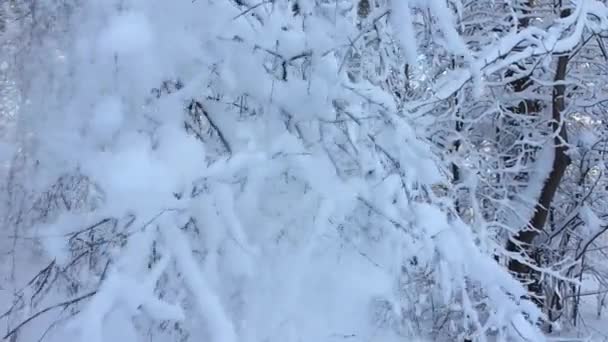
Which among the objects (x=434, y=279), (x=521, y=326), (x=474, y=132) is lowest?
(x=521, y=326)

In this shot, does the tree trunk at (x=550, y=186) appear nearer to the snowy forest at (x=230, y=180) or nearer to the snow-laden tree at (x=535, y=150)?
the snow-laden tree at (x=535, y=150)

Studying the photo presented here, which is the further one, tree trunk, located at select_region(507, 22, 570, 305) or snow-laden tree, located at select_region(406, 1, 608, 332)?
tree trunk, located at select_region(507, 22, 570, 305)

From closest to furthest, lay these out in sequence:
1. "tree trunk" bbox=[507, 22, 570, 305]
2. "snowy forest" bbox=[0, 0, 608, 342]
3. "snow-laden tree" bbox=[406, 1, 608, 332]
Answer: "snowy forest" bbox=[0, 0, 608, 342], "snow-laden tree" bbox=[406, 1, 608, 332], "tree trunk" bbox=[507, 22, 570, 305]

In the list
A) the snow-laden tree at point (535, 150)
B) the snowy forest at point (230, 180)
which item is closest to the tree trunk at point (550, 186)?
the snow-laden tree at point (535, 150)

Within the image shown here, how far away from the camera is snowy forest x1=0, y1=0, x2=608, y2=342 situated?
6.27ft

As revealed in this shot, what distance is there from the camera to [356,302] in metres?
2.29

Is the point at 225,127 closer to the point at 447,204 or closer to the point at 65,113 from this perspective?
the point at 65,113

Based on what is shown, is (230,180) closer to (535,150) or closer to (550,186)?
(550,186)

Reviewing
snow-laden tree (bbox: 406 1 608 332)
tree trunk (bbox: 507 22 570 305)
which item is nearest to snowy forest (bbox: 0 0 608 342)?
snow-laden tree (bbox: 406 1 608 332)

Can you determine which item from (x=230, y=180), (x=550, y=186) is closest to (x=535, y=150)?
(x=550, y=186)

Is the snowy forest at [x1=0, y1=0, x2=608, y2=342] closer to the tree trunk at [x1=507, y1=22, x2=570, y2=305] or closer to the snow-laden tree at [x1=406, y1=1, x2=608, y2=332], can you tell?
the snow-laden tree at [x1=406, y1=1, x2=608, y2=332]

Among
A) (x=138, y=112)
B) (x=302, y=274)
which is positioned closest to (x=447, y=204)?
(x=302, y=274)

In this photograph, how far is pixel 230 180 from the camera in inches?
82.1

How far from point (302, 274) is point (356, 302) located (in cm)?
23
